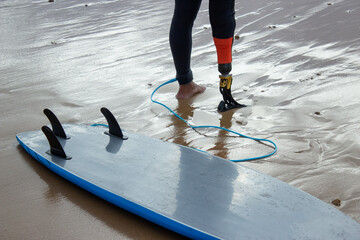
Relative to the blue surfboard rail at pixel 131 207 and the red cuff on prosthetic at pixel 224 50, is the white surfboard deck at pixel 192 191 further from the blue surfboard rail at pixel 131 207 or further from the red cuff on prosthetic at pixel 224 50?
the red cuff on prosthetic at pixel 224 50

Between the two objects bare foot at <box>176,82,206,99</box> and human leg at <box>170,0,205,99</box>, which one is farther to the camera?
bare foot at <box>176,82,206,99</box>

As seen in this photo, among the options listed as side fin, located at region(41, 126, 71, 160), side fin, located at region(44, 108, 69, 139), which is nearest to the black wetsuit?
side fin, located at region(44, 108, 69, 139)

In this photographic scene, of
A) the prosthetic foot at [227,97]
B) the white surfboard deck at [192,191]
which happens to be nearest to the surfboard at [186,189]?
the white surfboard deck at [192,191]

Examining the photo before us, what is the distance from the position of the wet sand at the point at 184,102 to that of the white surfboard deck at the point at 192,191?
7 centimetres

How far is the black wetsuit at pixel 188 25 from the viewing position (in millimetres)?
2303

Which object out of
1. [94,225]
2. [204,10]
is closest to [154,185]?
[94,225]

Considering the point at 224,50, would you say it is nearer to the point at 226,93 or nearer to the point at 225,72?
the point at 225,72

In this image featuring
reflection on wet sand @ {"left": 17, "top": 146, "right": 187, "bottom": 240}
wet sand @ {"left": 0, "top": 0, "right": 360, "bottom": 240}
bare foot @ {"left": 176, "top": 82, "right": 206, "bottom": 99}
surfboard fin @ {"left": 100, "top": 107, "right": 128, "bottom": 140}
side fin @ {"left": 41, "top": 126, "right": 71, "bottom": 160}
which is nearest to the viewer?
reflection on wet sand @ {"left": 17, "top": 146, "right": 187, "bottom": 240}

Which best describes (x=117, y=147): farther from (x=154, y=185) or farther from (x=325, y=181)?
(x=325, y=181)

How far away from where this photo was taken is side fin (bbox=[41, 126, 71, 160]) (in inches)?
71.1

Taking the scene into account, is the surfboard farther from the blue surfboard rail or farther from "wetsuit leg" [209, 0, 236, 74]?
"wetsuit leg" [209, 0, 236, 74]

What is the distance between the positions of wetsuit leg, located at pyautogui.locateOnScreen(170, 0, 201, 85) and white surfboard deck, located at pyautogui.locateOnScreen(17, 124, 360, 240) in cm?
81

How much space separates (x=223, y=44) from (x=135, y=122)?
0.69 meters

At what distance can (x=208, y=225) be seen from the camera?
1262 millimetres
